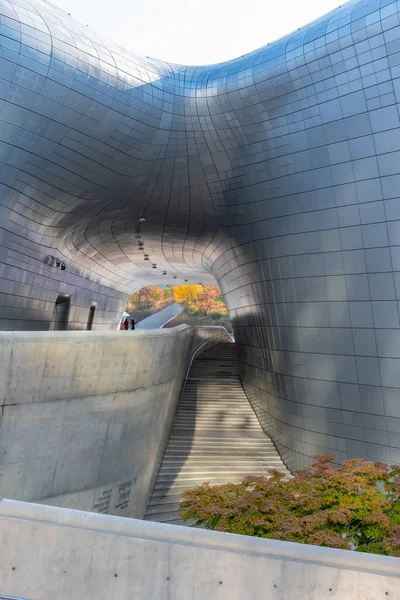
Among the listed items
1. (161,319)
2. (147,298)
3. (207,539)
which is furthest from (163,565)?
(147,298)

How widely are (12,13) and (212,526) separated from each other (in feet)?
50.0

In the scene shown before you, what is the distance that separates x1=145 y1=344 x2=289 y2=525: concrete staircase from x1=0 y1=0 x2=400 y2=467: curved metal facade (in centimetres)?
94

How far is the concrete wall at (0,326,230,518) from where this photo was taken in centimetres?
876

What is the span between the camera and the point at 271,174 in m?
16.5

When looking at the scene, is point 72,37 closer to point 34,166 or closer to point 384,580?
point 34,166

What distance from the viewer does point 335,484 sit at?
24.6ft

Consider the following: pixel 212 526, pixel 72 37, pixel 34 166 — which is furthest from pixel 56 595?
pixel 72 37

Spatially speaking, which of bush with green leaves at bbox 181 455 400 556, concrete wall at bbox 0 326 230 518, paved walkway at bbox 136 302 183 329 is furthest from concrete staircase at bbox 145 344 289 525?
paved walkway at bbox 136 302 183 329

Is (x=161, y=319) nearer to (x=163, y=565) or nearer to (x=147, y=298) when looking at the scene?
(x=147, y=298)

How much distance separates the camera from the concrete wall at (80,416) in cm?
876

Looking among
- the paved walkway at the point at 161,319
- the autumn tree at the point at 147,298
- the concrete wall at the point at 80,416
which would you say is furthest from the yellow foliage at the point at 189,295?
the concrete wall at the point at 80,416

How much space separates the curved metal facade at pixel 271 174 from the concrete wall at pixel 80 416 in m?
5.80

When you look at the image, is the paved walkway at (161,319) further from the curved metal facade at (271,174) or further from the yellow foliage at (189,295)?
the curved metal facade at (271,174)

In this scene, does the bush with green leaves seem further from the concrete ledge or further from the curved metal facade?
the curved metal facade
